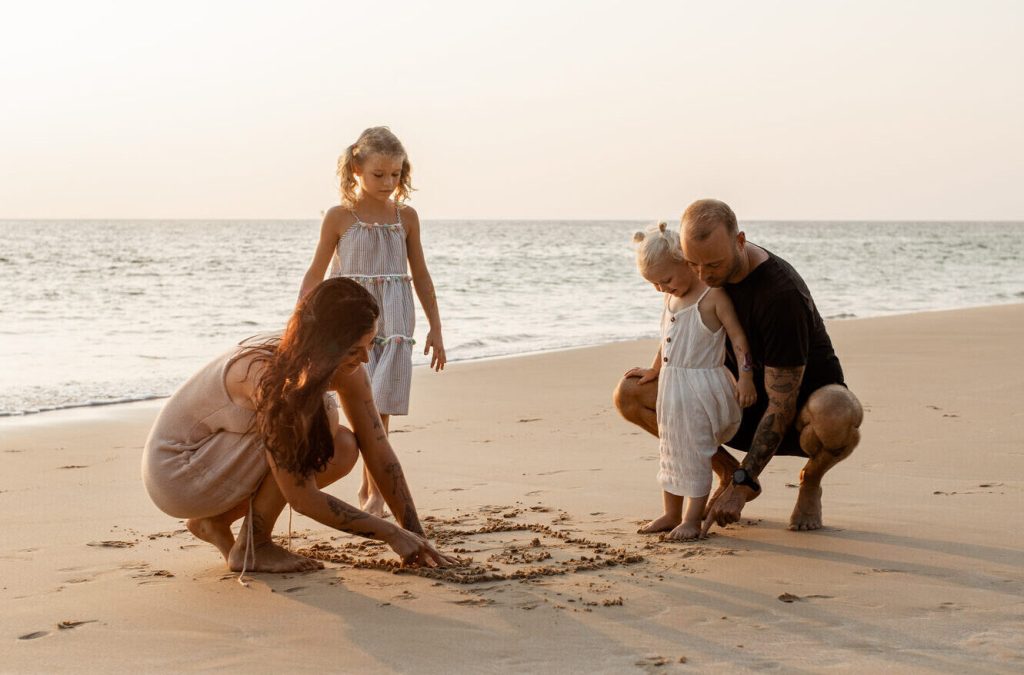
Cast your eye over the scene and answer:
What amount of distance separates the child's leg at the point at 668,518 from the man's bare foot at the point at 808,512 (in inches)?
16.2

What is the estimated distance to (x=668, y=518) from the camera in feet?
13.3

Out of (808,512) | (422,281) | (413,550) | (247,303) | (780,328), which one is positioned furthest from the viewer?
(247,303)

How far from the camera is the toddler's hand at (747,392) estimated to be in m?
3.89

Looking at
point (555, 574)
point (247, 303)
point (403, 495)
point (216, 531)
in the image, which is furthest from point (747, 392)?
point (247, 303)

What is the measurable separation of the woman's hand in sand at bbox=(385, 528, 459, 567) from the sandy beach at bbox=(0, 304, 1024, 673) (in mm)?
→ 62

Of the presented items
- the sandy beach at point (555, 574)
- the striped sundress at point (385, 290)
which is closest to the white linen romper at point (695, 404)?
the sandy beach at point (555, 574)

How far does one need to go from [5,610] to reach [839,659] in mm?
2255

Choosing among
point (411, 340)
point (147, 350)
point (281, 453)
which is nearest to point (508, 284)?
point (147, 350)

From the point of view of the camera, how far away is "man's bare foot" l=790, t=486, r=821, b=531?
4043mm

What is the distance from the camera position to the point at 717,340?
12.9 ft

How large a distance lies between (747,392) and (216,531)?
1823 mm

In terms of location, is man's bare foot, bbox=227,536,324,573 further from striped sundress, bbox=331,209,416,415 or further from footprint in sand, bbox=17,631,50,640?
striped sundress, bbox=331,209,416,415

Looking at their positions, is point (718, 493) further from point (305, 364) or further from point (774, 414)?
point (305, 364)

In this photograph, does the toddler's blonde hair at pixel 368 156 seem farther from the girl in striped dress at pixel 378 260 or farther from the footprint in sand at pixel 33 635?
the footprint in sand at pixel 33 635
